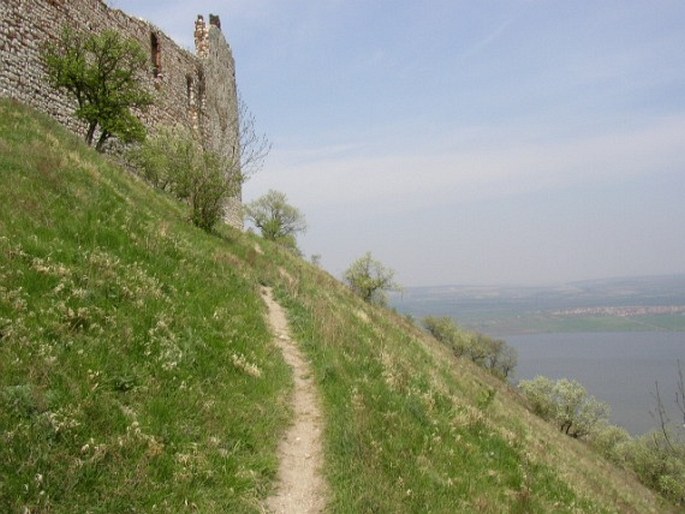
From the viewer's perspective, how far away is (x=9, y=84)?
18.7m

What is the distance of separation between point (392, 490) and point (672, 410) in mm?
150032

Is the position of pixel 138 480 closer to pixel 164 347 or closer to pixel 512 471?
pixel 164 347

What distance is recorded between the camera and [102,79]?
19.8 m

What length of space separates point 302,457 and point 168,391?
194 cm

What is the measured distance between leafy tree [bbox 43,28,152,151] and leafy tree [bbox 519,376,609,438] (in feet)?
122

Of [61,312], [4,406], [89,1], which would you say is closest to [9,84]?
[89,1]

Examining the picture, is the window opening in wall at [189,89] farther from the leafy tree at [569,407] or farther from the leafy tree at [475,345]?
the leafy tree at [475,345]

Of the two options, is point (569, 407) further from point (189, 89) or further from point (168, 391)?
point (168, 391)

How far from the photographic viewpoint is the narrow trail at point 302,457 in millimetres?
6398

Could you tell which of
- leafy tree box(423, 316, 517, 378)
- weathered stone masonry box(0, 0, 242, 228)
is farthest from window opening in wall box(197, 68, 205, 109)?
leafy tree box(423, 316, 517, 378)

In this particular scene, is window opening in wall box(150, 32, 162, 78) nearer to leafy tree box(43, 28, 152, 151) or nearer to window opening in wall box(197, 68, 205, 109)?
window opening in wall box(197, 68, 205, 109)

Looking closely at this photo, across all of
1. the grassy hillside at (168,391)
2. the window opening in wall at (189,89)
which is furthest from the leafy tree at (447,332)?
the grassy hillside at (168,391)

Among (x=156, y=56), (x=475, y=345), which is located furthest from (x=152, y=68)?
(x=475, y=345)

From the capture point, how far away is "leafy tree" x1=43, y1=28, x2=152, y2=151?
19391mm
